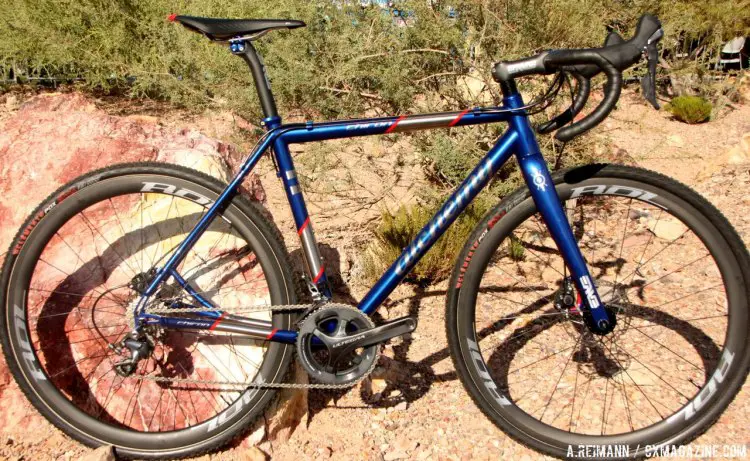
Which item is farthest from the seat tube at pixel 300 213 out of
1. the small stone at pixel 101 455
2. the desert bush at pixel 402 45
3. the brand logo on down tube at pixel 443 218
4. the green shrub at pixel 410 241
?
the desert bush at pixel 402 45

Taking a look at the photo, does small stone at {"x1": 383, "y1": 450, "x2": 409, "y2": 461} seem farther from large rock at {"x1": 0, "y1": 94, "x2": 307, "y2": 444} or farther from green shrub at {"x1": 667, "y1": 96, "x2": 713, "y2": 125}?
green shrub at {"x1": 667, "y1": 96, "x2": 713, "y2": 125}

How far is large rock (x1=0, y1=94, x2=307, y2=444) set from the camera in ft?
7.63

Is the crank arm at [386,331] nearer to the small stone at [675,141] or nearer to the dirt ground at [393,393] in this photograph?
the dirt ground at [393,393]

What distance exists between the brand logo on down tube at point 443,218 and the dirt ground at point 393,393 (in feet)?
2.49

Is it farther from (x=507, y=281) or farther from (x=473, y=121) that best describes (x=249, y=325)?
(x=507, y=281)

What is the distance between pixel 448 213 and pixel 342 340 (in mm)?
662

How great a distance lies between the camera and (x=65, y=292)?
2350mm

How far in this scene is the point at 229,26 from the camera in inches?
76.1

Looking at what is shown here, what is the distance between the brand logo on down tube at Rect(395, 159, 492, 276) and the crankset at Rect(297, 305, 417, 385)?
0.79ft

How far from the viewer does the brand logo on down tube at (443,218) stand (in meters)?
2.07

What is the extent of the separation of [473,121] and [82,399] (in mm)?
2071

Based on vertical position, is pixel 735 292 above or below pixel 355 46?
below

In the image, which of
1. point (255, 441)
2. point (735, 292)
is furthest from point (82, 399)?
point (735, 292)

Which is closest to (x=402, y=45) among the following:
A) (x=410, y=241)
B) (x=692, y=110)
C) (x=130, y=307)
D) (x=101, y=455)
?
(x=410, y=241)
